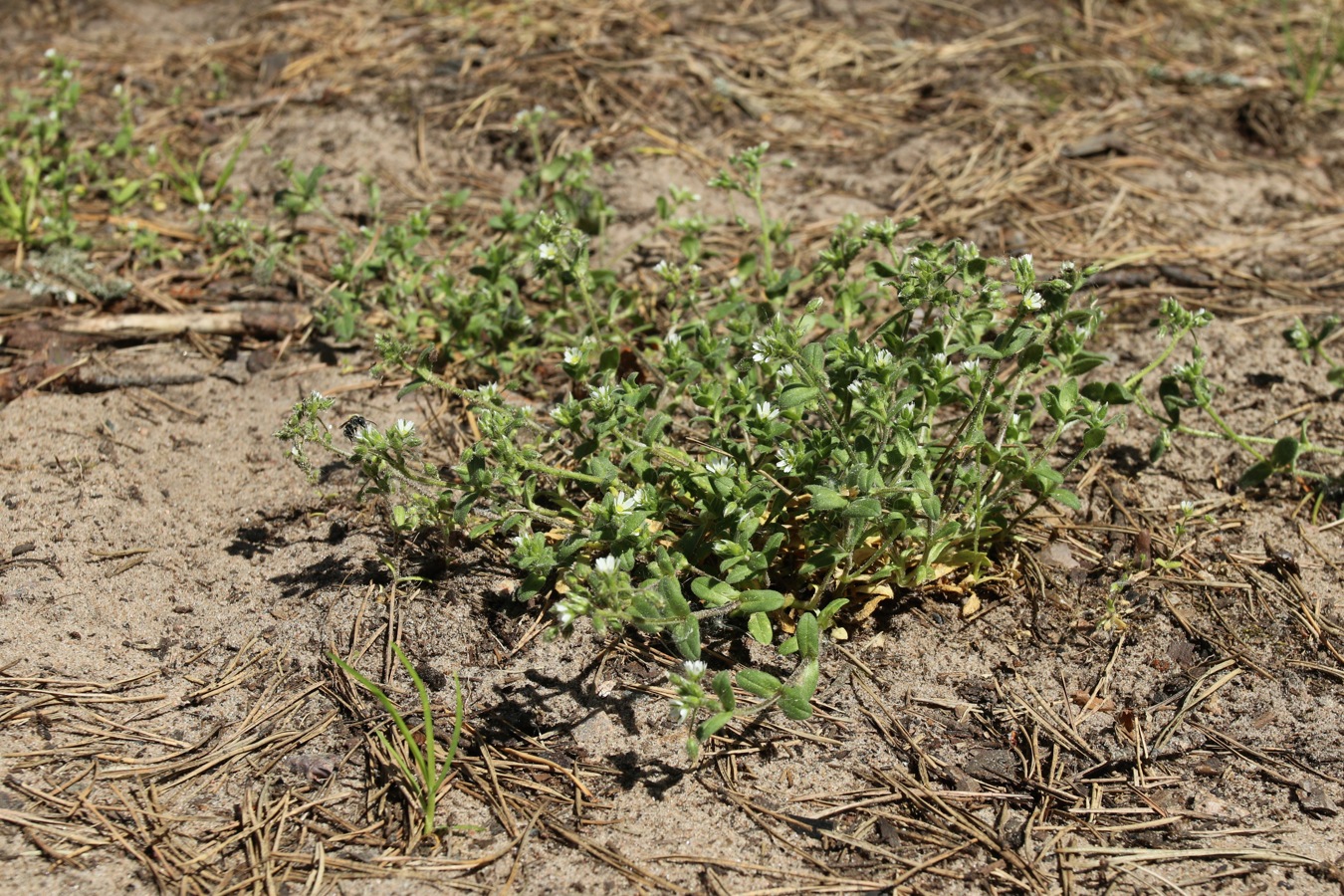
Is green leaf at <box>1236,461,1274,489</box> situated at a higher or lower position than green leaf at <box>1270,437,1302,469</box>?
lower

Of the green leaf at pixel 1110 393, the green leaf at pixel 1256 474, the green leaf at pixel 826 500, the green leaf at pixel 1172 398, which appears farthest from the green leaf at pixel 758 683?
the green leaf at pixel 1256 474

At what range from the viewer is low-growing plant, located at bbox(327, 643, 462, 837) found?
7.64ft

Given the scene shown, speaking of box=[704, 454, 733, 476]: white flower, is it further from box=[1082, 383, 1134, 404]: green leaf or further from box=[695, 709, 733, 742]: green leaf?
box=[1082, 383, 1134, 404]: green leaf

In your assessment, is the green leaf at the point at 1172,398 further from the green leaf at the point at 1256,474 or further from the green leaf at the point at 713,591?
the green leaf at the point at 713,591

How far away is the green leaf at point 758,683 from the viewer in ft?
7.82

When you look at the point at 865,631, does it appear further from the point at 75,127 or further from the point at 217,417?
the point at 75,127

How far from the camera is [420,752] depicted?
248 centimetres

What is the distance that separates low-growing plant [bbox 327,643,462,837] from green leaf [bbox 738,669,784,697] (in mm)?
641

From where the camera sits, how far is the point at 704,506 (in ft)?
9.09

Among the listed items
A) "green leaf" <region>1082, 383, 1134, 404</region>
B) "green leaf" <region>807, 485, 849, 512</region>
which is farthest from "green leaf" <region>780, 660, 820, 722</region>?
"green leaf" <region>1082, 383, 1134, 404</region>

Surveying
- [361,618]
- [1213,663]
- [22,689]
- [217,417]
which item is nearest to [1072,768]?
[1213,663]

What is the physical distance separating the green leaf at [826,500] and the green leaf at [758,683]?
1.33 feet

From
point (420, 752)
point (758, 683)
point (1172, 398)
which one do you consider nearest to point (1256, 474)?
point (1172, 398)

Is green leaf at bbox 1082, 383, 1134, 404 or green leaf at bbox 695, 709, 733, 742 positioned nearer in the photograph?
green leaf at bbox 695, 709, 733, 742
